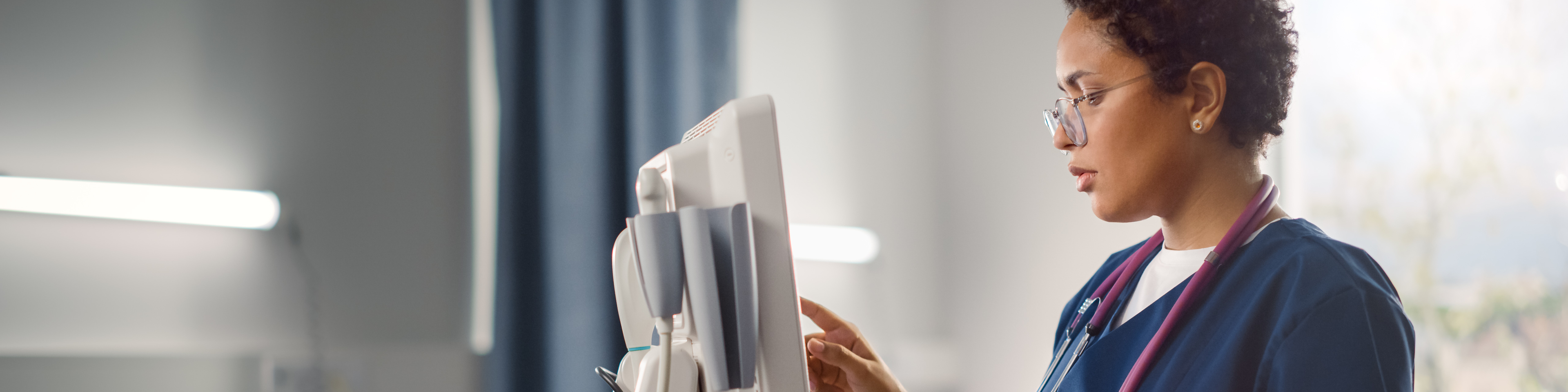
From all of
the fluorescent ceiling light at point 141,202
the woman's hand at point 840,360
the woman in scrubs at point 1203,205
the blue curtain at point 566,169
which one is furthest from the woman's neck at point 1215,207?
the fluorescent ceiling light at point 141,202

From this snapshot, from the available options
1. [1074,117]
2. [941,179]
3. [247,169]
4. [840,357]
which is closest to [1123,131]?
[1074,117]

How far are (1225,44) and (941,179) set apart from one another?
3.89 ft

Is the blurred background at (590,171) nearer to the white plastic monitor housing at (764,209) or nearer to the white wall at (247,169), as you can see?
the white wall at (247,169)

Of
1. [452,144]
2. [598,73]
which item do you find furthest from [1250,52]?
[452,144]

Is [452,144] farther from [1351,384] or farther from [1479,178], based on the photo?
[1479,178]

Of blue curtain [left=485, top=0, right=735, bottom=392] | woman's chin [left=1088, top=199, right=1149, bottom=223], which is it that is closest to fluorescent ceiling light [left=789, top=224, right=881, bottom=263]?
blue curtain [left=485, top=0, right=735, bottom=392]

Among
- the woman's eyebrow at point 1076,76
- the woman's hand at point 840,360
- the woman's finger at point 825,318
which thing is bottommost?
the woman's hand at point 840,360

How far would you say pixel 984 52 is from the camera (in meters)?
2.04

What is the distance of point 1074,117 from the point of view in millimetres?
906

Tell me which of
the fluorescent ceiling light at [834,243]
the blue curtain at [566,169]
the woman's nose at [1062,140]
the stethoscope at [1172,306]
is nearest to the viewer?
the stethoscope at [1172,306]

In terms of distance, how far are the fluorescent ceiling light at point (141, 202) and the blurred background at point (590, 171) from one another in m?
0.01

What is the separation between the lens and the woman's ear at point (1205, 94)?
830 mm

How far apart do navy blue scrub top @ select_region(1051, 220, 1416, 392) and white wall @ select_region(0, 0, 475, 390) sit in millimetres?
1185

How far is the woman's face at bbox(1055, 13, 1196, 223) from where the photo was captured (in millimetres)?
847
